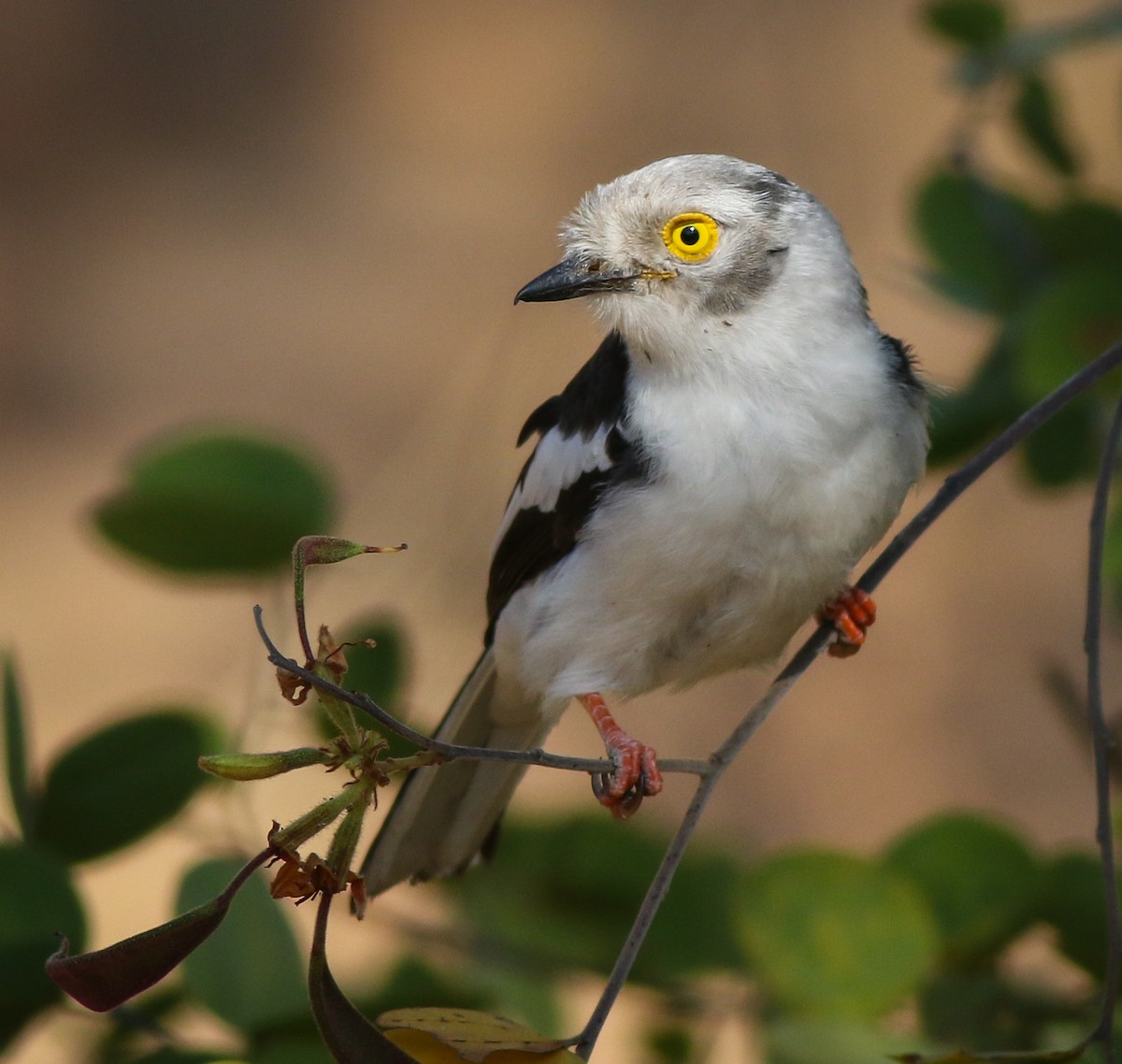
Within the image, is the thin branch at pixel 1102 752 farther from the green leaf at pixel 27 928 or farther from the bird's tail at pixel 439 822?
the green leaf at pixel 27 928

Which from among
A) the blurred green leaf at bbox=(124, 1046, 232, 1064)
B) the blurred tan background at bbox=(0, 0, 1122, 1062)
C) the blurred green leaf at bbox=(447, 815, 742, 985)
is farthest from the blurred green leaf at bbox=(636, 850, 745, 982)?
the blurred tan background at bbox=(0, 0, 1122, 1062)

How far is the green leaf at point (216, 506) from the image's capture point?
2.92 m

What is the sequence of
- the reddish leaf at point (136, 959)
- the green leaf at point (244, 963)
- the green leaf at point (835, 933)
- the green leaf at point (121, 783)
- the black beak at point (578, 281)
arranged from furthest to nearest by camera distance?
the black beak at point (578, 281) → the green leaf at point (121, 783) → the green leaf at point (835, 933) → the green leaf at point (244, 963) → the reddish leaf at point (136, 959)

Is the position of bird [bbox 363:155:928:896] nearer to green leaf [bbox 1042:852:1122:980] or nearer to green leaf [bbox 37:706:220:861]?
green leaf [bbox 37:706:220:861]

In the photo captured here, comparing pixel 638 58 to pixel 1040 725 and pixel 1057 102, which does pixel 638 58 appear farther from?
pixel 1057 102

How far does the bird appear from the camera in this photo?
8.79 feet

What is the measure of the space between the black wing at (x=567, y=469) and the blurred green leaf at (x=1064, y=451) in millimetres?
889

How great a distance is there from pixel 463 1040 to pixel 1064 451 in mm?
1895

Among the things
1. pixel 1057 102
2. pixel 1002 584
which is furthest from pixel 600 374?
pixel 1002 584

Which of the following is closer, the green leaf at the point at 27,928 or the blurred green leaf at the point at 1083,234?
the green leaf at the point at 27,928

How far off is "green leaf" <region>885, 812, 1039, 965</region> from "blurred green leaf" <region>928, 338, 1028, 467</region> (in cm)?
74

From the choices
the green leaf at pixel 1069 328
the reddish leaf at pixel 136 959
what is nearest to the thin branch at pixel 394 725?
the reddish leaf at pixel 136 959

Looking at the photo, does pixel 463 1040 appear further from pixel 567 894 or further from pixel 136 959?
pixel 567 894

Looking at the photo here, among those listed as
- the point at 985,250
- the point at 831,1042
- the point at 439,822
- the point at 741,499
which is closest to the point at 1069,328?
the point at 985,250
